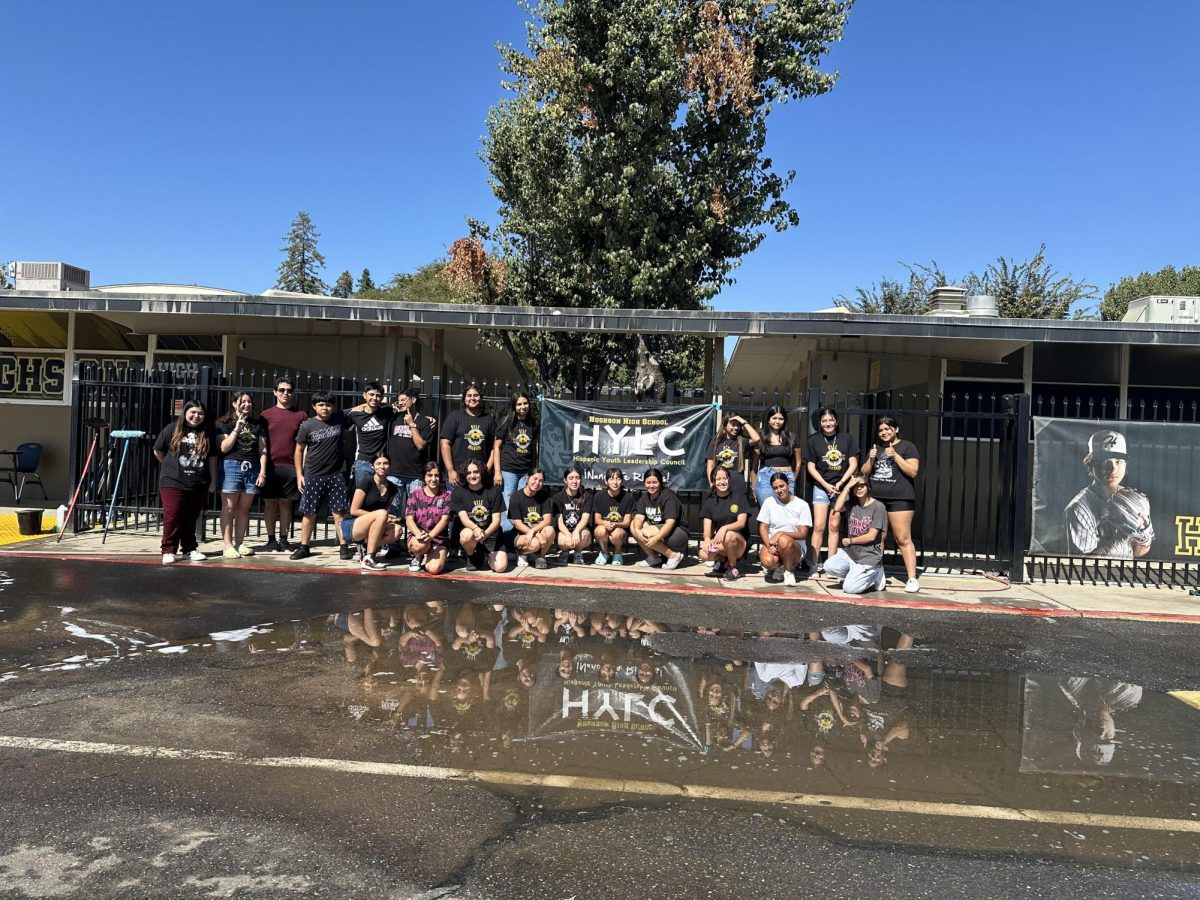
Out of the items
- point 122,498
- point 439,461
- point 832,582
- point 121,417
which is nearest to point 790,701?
point 832,582

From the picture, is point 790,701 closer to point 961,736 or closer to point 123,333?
point 961,736

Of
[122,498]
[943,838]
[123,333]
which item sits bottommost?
Answer: [943,838]

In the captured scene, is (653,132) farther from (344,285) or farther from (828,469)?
(344,285)

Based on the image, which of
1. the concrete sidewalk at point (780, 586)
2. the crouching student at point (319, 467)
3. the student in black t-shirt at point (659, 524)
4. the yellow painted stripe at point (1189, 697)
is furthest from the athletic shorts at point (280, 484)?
the yellow painted stripe at point (1189, 697)

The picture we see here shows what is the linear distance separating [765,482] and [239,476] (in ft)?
18.2

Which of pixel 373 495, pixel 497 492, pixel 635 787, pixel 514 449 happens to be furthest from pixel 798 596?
pixel 635 787

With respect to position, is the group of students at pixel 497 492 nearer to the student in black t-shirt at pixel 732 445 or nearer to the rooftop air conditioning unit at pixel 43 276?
the student in black t-shirt at pixel 732 445

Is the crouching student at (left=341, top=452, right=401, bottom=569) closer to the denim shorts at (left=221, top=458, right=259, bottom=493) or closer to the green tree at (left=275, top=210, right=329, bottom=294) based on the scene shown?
the denim shorts at (left=221, top=458, right=259, bottom=493)

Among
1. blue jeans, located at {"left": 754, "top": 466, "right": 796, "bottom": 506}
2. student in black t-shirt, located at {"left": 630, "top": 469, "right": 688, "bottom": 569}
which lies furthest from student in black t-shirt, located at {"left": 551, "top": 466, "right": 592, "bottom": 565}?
blue jeans, located at {"left": 754, "top": 466, "right": 796, "bottom": 506}

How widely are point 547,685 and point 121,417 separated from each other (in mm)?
8169

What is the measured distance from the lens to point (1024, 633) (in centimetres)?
710

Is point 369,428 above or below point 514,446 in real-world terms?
above

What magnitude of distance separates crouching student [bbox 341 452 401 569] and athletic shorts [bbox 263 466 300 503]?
0.81m

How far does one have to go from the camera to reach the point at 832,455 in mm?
9102
